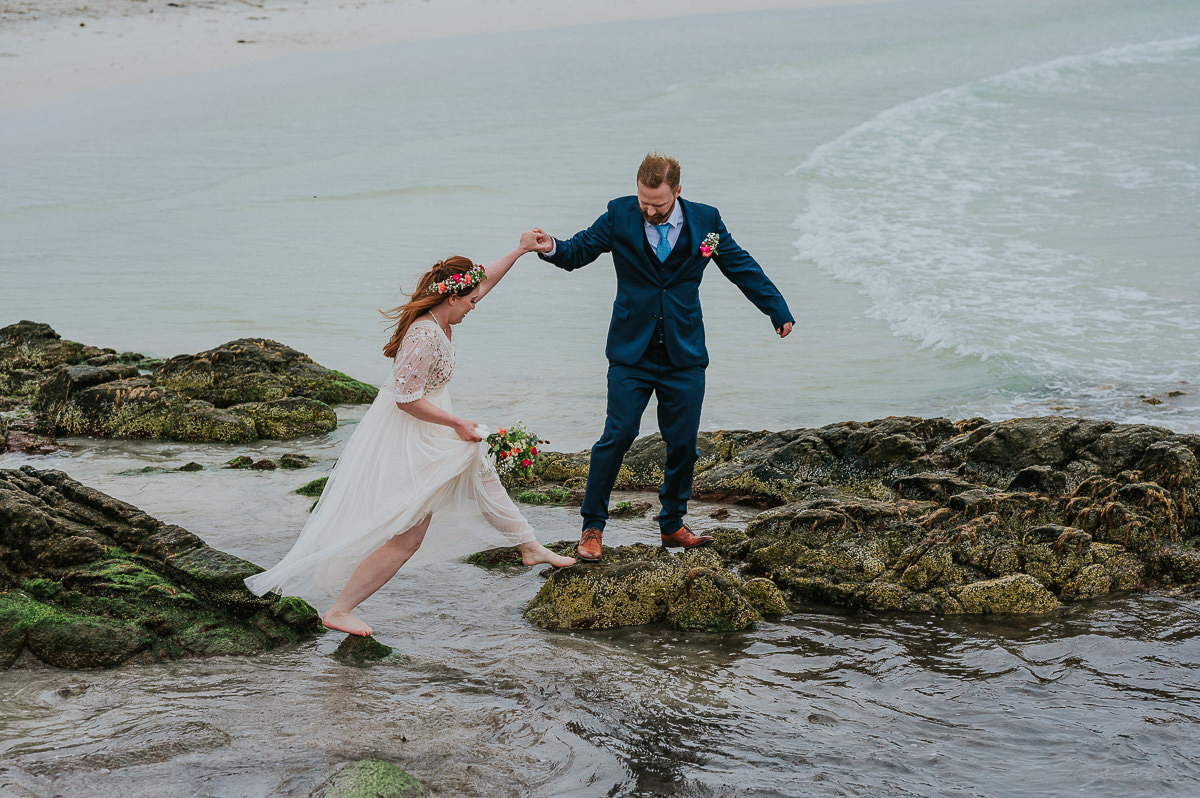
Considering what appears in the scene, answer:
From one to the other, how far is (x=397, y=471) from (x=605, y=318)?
12399 mm

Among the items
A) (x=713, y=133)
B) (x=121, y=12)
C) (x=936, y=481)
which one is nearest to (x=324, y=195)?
(x=713, y=133)

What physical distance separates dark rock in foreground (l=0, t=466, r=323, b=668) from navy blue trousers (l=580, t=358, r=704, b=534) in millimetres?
1788

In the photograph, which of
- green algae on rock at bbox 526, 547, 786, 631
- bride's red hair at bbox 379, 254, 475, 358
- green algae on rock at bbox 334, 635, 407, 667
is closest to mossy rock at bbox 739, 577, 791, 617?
green algae on rock at bbox 526, 547, 786, 631

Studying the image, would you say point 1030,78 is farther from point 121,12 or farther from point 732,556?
point 732,556

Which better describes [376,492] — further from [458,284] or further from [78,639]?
[78,639]

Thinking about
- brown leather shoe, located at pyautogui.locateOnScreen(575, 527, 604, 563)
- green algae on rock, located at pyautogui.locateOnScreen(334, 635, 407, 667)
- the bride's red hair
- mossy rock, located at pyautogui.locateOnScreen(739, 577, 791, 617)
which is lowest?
green algae on rock, located at pyautogui.locateOnScreen(334, 635, 407, 667)

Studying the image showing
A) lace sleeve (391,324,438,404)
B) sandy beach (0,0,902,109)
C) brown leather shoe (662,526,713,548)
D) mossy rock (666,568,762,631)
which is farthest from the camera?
sandy beach (0,0,902,109)

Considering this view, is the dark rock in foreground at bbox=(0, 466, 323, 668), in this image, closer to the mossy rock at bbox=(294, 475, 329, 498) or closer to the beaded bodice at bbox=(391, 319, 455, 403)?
the beaded bodice at bbox=(391, 319, 455, 403)

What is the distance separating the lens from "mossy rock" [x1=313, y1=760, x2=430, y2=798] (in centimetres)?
441

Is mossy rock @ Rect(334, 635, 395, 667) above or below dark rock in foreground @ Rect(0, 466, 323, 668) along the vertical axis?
below

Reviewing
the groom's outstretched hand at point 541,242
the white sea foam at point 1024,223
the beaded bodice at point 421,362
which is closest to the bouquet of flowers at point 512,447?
the beaded bodice at point 421,362

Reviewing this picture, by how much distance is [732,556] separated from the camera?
24.5ft

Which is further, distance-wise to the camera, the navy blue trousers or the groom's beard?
the navy blue trousers

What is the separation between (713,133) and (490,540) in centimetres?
2985
